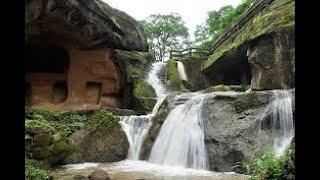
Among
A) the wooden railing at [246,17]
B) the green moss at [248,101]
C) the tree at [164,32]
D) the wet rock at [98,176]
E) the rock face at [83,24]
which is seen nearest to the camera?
the wet rock at [98,176]

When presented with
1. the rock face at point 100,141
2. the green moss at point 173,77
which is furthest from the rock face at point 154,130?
the green moss at point 173,77

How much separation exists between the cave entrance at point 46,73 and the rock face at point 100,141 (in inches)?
300

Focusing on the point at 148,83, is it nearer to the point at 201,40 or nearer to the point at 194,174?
the point at 194,174

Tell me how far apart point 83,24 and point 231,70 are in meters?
8.58

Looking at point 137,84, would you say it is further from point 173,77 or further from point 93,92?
point 173,77

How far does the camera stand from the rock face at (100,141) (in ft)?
43.4

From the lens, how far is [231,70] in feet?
74.0

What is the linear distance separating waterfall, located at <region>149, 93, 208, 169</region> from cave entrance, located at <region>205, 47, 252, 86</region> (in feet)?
18.8

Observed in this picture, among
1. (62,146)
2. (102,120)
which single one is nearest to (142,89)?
(102,120)

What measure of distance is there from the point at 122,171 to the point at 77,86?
10563 mm

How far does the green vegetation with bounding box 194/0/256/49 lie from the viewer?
2897 cm

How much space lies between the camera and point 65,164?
12453mm

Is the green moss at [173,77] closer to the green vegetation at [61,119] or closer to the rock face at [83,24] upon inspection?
the rock face at [83,24]
